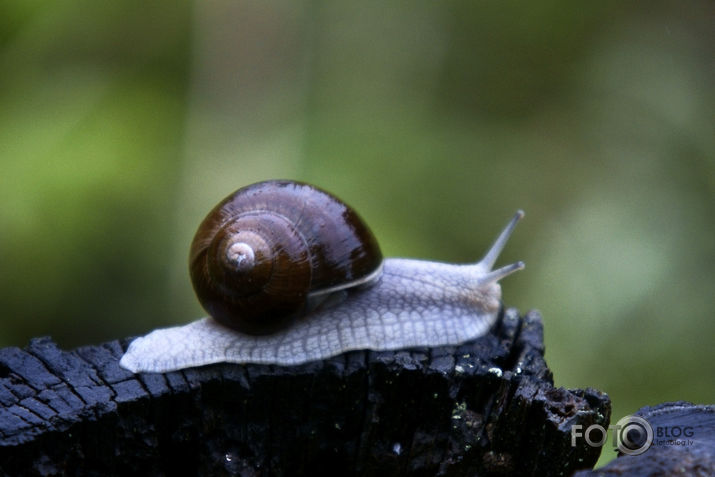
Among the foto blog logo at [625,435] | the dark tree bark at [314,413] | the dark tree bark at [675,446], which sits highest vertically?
the dark tree bark at [675,446]

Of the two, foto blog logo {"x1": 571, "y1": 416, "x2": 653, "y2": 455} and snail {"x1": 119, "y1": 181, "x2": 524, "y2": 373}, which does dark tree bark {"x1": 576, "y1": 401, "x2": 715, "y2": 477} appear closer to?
foto blog logo {"x1": 571, "y1": 416, "x2": 653, "y2": 455}

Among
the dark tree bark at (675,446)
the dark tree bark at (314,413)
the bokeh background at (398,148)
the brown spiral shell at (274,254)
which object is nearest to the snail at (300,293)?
the brown spiral shell at (274,254)

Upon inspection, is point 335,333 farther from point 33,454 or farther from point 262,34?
point 262,34

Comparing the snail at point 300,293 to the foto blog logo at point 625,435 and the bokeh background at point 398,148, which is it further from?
the bokeh background at point 398,148

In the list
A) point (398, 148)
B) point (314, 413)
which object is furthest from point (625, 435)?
point (398, 148)

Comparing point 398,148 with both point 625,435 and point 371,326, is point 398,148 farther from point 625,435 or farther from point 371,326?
point 625,435

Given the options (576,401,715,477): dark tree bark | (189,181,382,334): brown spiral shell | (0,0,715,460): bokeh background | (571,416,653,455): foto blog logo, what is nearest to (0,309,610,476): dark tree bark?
(571,416,653,455): foto blog logo
